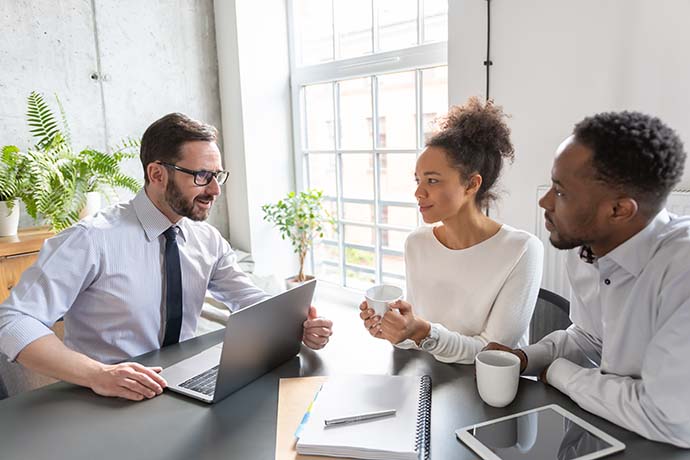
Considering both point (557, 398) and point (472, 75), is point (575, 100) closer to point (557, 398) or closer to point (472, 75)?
point (472, 75)

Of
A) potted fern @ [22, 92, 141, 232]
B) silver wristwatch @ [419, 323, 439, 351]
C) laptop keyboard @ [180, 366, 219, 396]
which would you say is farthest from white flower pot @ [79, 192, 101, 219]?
silver wristwatch @ [419, 323, 439, 351]

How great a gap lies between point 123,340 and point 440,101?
193 cm

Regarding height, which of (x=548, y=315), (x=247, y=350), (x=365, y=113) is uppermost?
(x=365, y=113)

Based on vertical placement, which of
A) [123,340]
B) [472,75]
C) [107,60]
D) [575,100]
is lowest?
[123,340]

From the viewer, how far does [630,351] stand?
1.03 meters

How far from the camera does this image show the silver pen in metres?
0.93

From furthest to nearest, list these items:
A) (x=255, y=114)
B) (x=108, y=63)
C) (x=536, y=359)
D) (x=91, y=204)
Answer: (x=255, y=114) → (x=108, y=63) → (x=91, y=204) → (x=536, y=359)

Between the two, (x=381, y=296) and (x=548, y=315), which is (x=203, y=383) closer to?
(x=381, y=296)

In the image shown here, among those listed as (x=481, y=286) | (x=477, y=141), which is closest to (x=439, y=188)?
(x=477, y=141)

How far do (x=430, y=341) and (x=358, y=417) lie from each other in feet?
1.16

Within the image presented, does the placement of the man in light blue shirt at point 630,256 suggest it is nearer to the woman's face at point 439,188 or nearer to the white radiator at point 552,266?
the woman's face at point 439,188

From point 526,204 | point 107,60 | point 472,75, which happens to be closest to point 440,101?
point 472,75

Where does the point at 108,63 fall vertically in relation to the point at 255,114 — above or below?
above

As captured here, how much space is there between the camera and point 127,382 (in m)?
1.09
